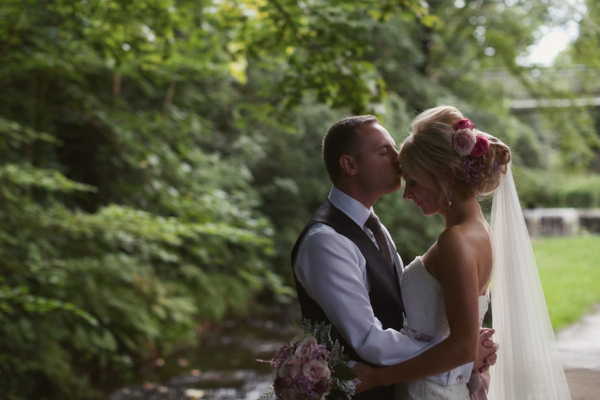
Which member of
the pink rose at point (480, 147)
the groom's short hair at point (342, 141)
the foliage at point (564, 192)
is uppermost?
the pink rose at point (480, 147)

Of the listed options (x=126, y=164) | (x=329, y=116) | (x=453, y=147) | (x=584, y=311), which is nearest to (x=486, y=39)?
(x=329, y=116)

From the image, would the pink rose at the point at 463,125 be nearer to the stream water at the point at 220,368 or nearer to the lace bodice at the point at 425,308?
the lace bodice at the point at 425,308

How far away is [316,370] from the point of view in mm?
2193

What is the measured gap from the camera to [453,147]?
7.63 feet

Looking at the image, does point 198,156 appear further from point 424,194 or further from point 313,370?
point 313,370

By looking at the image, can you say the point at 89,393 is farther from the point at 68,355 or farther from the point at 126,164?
the point at 126,164

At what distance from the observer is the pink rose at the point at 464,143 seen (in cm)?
228

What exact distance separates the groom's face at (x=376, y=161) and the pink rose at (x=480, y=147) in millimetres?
407

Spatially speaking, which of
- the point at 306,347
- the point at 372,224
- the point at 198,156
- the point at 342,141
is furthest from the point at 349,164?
the point at 198,156

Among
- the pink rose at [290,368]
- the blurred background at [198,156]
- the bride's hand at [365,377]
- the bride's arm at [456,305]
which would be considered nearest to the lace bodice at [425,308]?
the bride's arm at [456,305]

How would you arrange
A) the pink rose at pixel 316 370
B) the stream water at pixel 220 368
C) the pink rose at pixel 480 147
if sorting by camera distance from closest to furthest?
1. the pink rose at pixel 316 370
2. the pink rose at pixel 480 147
3. the stream water at pixel 220 368

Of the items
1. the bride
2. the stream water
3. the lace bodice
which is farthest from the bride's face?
the stream water

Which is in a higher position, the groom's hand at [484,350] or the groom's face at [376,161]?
the groom's face at [376,161]

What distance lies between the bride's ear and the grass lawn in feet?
19.4
